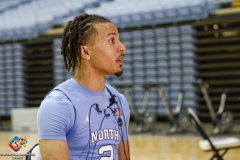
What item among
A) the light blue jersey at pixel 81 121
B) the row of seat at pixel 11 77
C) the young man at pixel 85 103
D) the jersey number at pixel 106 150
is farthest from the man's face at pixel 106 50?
the row of seat at pixel 11 77

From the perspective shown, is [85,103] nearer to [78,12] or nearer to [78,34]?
[78,34]

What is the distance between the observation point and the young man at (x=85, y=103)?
1916mm

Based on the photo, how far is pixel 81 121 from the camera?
2.00 metres

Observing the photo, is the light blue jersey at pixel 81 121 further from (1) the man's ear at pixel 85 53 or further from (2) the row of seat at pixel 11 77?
(2) the row of seat at pixel 11 77

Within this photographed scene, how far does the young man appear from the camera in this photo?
1916mm

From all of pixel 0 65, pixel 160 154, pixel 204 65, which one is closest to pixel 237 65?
pixel 204 65

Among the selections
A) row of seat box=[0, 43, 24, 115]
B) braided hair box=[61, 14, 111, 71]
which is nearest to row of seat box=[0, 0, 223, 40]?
row of seat box=[0, 43, 24, 115]

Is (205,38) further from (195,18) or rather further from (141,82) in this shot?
(141,82)

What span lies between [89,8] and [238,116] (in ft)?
17.4

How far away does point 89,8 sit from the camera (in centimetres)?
1332

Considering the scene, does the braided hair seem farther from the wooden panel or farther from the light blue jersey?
the wooden panel

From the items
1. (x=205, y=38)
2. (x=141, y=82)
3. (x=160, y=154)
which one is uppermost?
(x=205, y=38)

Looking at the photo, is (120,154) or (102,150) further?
(120,154)
